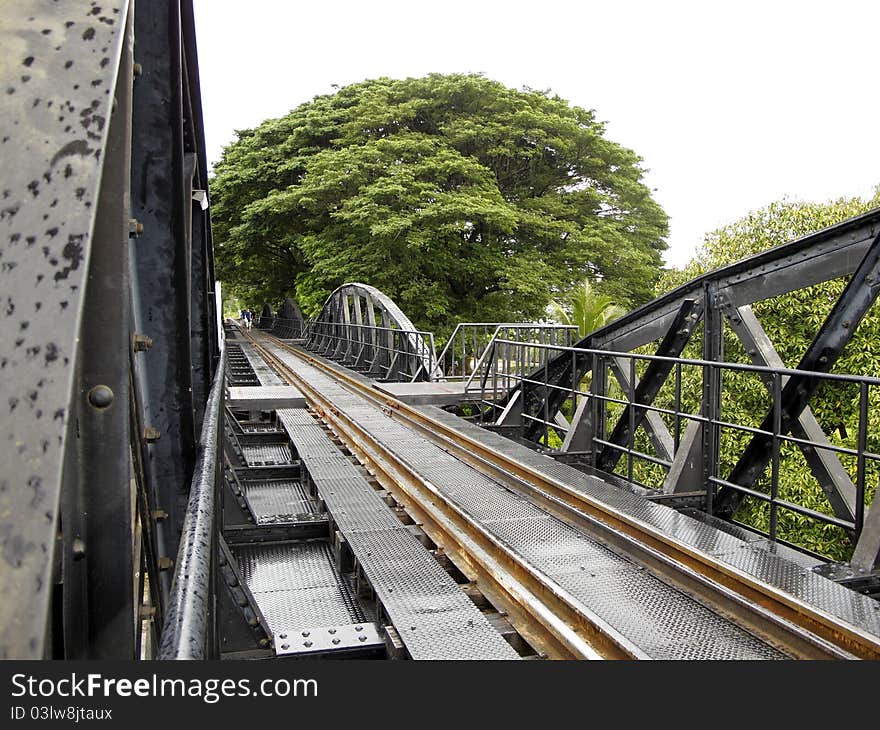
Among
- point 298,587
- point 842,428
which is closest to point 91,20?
point 298,587

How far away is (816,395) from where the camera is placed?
29.1 ft

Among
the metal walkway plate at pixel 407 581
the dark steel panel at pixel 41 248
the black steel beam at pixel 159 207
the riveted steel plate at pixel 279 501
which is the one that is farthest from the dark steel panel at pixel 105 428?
the riveted steel plate at pixel 279 501

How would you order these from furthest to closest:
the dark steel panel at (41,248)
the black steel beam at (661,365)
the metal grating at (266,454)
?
the metal grating at (266,454)
the black steel beam at (661,365)
the dark steel panel at (41,248)

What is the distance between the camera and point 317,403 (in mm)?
10078

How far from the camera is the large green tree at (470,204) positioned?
21.5 meters

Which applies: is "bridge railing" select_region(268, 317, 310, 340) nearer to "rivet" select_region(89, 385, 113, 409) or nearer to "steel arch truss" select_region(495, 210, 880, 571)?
"steel arch truss" select_region(495, 210, 880, 571)

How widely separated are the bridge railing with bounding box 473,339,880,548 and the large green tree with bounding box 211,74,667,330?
1092cm

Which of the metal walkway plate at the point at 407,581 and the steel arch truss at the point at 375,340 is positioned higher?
the steel arch truss at the point at 375,340

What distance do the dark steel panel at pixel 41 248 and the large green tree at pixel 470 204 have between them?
19331mm

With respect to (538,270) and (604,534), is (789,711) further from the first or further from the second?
(538,270)

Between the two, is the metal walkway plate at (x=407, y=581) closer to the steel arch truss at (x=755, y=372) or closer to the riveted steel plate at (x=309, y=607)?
the riveted steel plate at (x=309, y=607)

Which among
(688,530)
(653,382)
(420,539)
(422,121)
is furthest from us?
(422,121)

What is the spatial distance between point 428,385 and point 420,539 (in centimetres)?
716

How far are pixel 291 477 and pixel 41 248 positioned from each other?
521 cm
